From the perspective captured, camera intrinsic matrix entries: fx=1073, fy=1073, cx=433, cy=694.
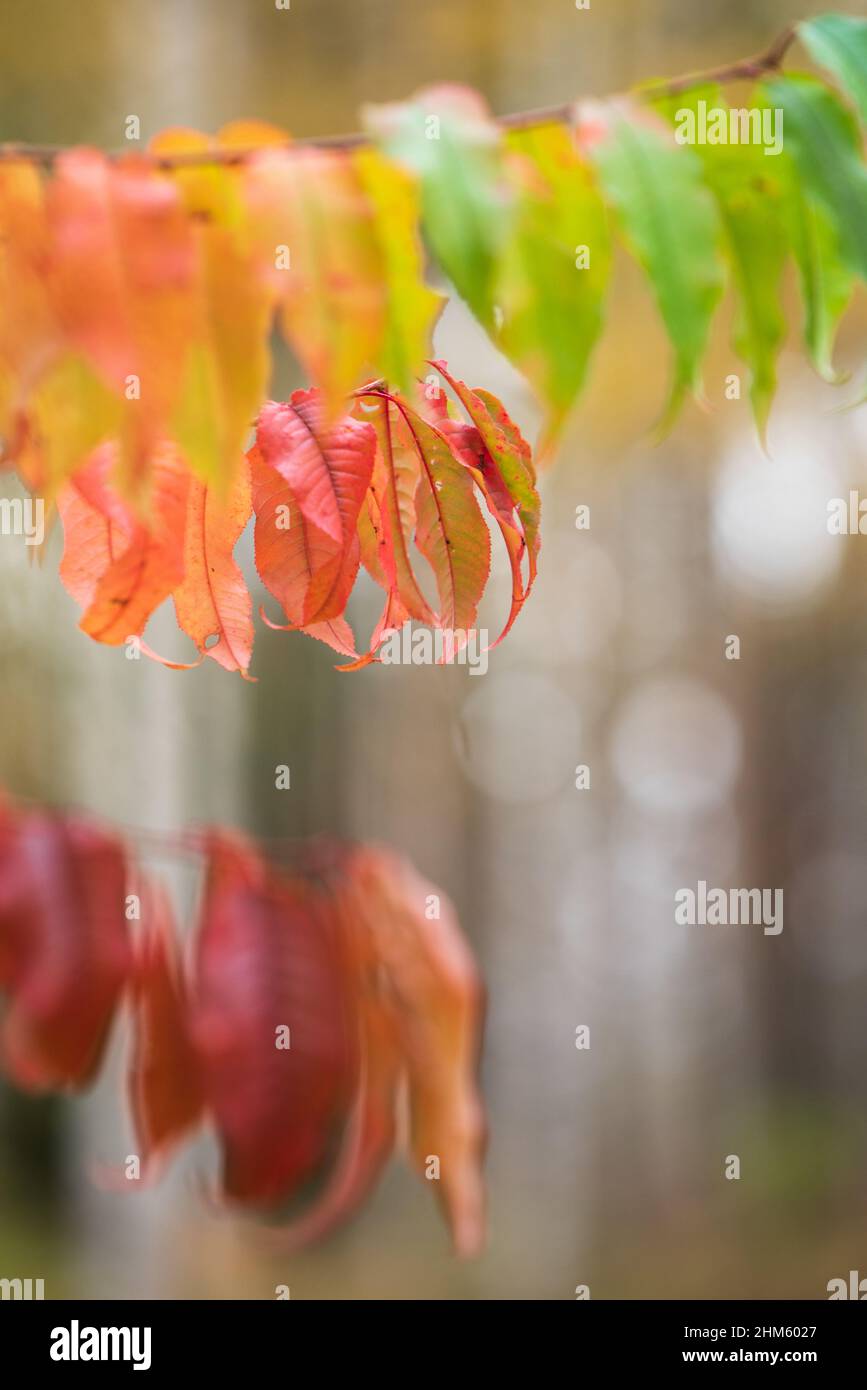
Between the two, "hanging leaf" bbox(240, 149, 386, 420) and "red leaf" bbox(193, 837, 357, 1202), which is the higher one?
"hanging leaf" bbox(240, 149, 386, 420)

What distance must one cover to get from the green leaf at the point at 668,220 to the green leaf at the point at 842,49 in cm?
8

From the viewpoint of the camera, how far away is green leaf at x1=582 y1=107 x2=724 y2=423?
1.48ft

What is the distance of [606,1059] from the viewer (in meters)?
3.50

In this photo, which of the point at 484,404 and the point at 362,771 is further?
the point at 362,771

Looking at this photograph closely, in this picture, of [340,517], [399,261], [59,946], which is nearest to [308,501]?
[340,517]

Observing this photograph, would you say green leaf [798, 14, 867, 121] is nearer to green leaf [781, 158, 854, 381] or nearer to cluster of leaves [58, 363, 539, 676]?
green leaf [781, 158, 854, 381]

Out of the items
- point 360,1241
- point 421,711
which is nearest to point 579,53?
point 421,711

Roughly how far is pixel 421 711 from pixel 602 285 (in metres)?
2.91

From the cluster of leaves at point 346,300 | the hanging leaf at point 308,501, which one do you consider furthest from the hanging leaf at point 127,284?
the hanging leaf at point 308,501

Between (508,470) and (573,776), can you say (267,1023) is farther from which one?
(573,776)
